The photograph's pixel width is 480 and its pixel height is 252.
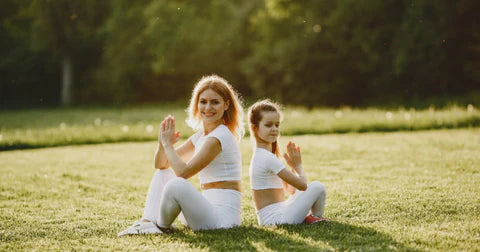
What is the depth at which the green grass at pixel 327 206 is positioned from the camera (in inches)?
155

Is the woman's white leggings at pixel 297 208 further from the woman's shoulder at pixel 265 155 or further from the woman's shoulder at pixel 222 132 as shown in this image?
the woman's shoulder at pixel 222 132

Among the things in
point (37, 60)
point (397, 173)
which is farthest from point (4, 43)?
point (397, 173)

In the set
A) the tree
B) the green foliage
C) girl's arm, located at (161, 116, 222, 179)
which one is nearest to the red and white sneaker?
girl's arm, located at (161, 116, 222, 179)

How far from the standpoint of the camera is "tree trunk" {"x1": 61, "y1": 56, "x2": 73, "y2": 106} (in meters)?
35.8

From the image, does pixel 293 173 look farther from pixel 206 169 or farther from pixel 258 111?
pixel 206 169

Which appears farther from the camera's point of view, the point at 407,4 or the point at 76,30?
the point at 76,30

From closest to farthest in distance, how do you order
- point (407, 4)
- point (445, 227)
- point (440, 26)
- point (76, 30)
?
point (445, 227)
point (440, 26)
point (407, 4)
point (76, 30)

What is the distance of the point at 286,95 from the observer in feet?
104

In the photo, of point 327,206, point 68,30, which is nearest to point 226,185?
point 327,206

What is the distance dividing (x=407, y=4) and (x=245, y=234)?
23069 mm

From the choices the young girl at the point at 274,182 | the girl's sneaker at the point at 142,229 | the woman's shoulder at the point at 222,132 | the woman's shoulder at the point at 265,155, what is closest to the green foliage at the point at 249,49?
the young girl at the point at 274,182

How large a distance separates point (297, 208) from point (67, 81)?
3452 cm

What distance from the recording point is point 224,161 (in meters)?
4.43

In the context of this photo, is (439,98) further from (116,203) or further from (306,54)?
(116,203)
